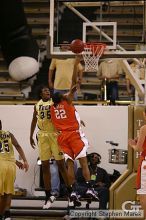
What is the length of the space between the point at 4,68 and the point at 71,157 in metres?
7.60

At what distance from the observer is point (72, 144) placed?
9.77 m

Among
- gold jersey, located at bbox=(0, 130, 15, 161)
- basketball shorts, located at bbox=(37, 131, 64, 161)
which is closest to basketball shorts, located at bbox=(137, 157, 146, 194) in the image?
basketball shorts, located at bbox=(37, 131, 64, 161)

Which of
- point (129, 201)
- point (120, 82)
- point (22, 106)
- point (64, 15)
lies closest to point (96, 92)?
point (120, 82)

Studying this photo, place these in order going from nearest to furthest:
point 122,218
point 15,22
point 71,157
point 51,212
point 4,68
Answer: point 71,157
point 122,218
point 51,212
point 15,22
point 4,68

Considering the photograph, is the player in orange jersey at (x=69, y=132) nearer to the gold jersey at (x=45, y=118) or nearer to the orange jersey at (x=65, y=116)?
the orange jersey at (x=65, y=116)

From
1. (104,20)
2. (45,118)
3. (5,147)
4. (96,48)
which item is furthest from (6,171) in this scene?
(104,20)

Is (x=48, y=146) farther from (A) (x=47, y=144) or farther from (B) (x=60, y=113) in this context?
(B) (x=60, y=113)

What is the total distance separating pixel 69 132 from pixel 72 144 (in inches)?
7.7

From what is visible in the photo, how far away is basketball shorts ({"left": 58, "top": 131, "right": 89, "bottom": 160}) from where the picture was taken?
9.69 m

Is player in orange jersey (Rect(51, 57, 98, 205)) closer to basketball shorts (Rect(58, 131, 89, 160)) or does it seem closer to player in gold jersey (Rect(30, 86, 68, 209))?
basketball shorts (Rect(58, 131, 89, 160))

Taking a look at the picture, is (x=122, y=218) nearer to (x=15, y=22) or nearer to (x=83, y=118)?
(x=83, y=118)

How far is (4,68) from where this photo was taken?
16.9 metres

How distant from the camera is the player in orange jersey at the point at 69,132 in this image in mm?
9668

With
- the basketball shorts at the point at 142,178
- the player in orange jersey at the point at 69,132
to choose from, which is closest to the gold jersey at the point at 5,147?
the player in orange jersey at the point at 69,132
